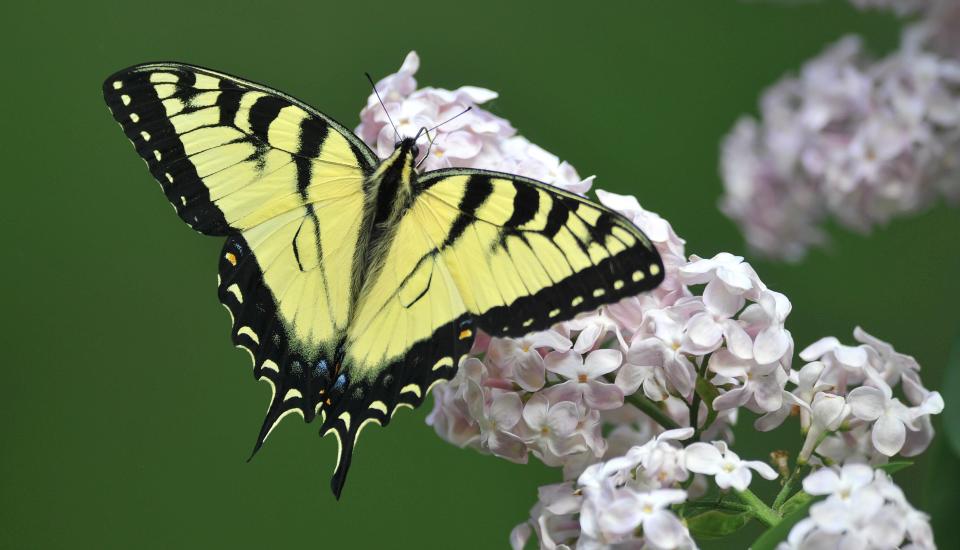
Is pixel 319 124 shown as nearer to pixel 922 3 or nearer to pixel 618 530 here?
pixel 618 530

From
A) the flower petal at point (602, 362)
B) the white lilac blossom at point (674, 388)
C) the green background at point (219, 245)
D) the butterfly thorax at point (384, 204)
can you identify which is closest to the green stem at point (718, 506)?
the white lilac blossom at point (674, 388)

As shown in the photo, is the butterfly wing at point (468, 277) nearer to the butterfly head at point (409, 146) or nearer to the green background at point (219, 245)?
the butterfly head at point (409, 146)

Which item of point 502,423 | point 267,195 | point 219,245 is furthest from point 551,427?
A: point 219,245

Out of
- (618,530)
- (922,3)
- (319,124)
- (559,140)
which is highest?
(559,140)

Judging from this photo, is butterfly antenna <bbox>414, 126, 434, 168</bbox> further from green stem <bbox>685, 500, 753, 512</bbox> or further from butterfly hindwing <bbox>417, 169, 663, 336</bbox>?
green stem <bbox>685, 500, 753, 512</bbox>

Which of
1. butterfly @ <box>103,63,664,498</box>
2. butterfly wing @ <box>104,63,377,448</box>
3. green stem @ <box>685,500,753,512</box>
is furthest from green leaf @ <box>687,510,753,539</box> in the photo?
butterfly wing @ <box>104,63,377,448</box>

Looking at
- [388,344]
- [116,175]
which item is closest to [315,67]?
[116,175]
